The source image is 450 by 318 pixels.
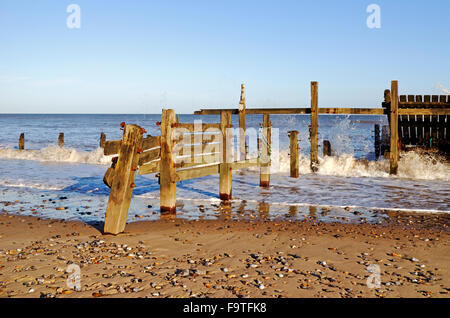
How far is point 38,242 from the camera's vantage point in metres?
6.25

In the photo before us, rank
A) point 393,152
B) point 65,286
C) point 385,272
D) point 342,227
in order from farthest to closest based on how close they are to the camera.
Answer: point 393,152, point 342,227, point 385,272, point 65,286

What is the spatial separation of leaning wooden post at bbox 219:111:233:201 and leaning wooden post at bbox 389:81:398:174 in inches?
298

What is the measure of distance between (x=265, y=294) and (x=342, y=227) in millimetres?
3609

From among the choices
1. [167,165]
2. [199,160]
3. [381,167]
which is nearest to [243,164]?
[199,160]

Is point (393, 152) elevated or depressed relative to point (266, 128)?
depressed

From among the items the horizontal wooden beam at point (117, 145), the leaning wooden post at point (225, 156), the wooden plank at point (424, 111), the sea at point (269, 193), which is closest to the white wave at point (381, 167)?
the sea at point (269, 193)

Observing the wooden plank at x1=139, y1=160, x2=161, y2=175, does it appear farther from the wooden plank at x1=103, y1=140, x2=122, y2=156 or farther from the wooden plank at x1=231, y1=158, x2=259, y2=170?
the wooden plank at x1=231, y1=158, x2=259, y2=170

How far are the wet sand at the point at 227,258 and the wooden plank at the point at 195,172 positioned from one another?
98 cm

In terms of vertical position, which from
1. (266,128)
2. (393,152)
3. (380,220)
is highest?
(266,128)

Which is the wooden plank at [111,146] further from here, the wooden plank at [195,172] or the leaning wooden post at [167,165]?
the wooden plank at [195,172]

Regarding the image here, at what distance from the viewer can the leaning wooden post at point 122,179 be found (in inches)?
260

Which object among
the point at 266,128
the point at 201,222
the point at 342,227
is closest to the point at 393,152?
Answer: the point at 266,128

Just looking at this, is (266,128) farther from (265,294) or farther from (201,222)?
(265,294)
